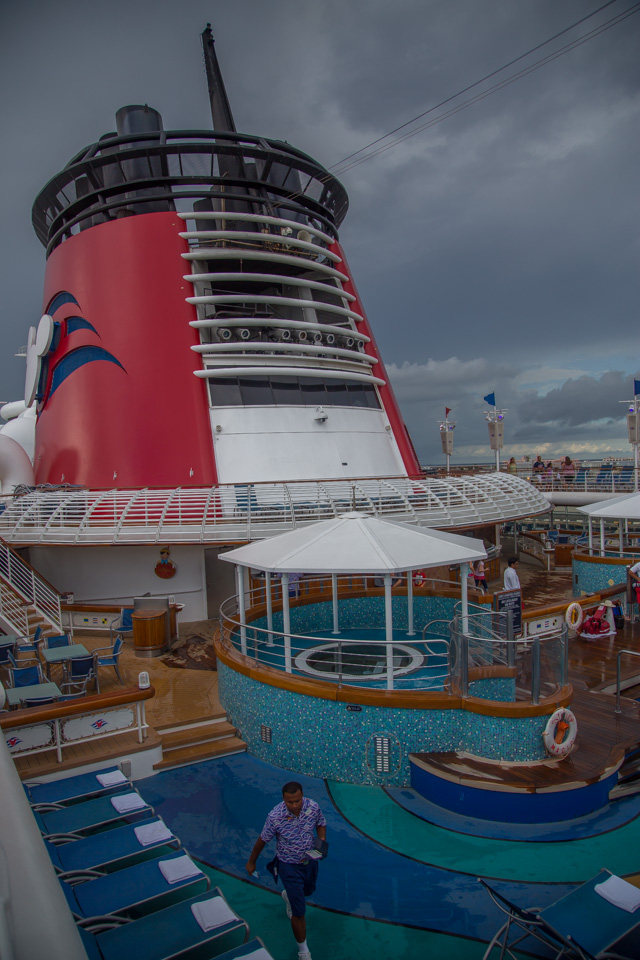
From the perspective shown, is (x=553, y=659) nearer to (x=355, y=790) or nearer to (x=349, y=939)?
(x=355, y=790)

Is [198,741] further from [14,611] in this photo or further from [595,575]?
[595,575]

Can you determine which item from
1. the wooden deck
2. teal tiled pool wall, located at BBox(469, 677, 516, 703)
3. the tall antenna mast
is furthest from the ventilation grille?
the tall antenna mast

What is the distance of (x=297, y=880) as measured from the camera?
426 centimetres

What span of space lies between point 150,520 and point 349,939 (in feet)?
31.5

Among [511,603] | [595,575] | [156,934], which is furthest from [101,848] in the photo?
[595,575]

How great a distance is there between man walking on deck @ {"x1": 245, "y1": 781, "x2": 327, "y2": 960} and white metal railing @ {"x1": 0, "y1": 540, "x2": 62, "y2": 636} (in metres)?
9.01

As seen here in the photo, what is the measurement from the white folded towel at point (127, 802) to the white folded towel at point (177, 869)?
0.95 meters

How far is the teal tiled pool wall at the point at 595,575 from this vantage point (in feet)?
46.8

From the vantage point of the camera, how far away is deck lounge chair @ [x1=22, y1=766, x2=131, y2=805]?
5629 millimetres

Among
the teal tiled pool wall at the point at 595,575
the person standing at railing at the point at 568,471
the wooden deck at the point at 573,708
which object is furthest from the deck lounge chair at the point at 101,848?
the person standing at railing at the point at 568,471

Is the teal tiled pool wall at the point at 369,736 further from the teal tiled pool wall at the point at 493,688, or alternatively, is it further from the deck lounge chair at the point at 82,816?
the deck lounge chair at the point at 82,816

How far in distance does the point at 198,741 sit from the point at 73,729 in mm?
1639

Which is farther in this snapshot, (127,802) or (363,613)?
Answer: (363,613)

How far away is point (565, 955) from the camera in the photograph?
4004 millimetres
